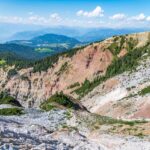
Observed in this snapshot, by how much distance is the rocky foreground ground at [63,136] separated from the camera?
4244 centimetres

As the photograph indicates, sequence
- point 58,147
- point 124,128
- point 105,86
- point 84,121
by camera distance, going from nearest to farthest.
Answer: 1. point 58,147
2. point 124,128
3. point 84,121
4. point 105,86

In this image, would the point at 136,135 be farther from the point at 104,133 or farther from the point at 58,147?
the point at 58,147

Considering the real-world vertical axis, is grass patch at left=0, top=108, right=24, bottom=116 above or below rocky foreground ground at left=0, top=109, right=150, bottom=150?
below

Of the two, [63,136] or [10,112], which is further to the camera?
[10,112]

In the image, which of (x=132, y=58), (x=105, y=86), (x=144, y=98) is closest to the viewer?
(x=144, y=98)

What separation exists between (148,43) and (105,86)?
4215 cm

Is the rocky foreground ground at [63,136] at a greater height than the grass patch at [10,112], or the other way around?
the rocky foreground ground at [63,136]

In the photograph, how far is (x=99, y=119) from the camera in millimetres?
58969

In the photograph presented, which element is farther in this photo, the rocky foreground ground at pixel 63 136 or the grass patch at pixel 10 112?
the grass patch at pixel 10 112

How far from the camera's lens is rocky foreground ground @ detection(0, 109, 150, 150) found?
139ft

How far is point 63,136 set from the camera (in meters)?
47.2

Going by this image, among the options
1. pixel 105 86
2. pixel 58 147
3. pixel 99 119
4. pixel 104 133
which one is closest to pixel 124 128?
pixel 104 133

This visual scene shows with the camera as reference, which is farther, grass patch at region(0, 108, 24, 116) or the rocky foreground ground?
grass patch at region(0, 108, 24, 116)

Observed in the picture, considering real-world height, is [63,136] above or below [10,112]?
above
